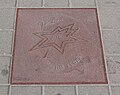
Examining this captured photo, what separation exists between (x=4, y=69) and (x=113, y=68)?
4.56 ft

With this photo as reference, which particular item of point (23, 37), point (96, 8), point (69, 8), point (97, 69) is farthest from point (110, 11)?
point (23, 37)

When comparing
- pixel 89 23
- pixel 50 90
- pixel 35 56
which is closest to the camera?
pixel 50 90

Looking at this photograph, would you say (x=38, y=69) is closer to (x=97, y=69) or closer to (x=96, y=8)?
(x=97, y=69)

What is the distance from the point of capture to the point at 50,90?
11.0 feet

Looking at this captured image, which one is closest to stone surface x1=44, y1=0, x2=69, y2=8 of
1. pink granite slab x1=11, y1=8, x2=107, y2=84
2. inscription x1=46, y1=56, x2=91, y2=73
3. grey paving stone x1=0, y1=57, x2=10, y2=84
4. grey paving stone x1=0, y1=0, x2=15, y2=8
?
pink granite slab x1=11, y1=8, x2=107, y2=84

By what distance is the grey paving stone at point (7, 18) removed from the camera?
3.96 meters

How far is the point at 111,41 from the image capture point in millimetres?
3822

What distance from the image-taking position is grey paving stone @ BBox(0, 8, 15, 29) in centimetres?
396

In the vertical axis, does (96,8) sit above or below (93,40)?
above

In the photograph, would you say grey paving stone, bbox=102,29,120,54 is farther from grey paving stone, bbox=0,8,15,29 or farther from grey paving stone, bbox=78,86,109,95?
grey paving stone, bbox=0,8,15,29

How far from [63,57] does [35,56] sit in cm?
37

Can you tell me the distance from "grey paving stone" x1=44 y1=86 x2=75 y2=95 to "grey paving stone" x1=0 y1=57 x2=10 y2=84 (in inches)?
20.8

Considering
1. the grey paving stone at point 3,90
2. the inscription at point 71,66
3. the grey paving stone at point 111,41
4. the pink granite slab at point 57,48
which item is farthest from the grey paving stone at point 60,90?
the grey paving stone at point 111,41

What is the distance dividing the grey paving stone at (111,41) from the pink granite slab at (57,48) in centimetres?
9
